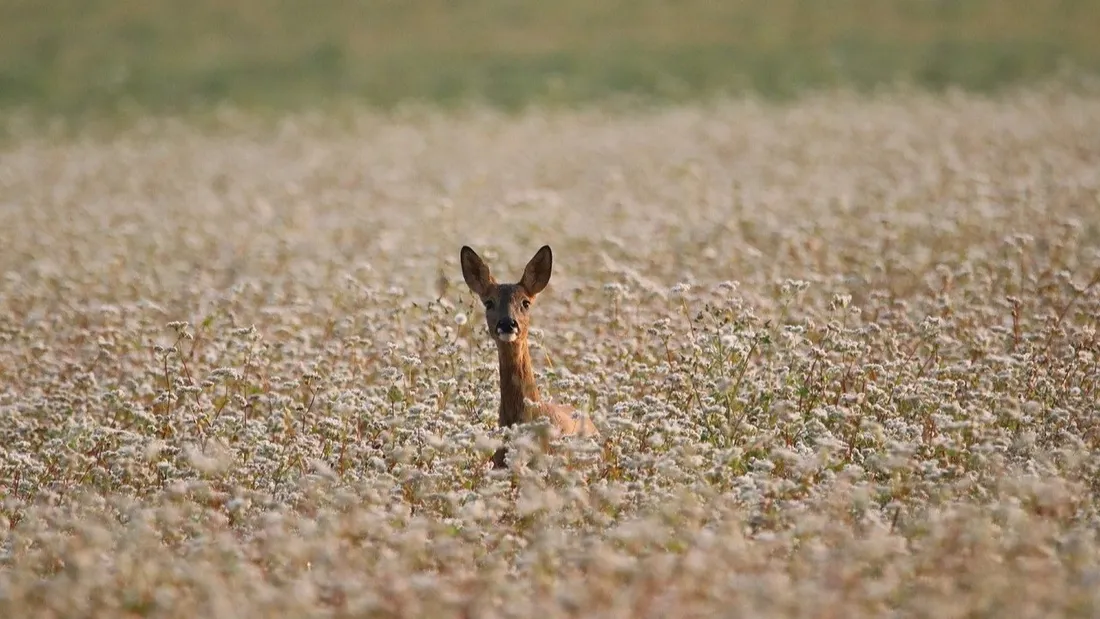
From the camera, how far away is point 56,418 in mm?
8695

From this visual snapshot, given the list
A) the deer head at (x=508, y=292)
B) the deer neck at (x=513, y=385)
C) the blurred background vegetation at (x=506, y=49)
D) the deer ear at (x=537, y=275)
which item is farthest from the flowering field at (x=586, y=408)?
the blurred background vegetation at (x=506, y=49)

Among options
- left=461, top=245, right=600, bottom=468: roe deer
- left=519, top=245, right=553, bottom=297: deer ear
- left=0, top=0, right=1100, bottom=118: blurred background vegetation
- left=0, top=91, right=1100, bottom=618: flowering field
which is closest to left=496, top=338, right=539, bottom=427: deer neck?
left=461, top=245, right=600, bottom=468: roe deer

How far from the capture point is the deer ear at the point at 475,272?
8.98 meters

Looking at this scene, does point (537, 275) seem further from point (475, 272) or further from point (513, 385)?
point (513, 385)

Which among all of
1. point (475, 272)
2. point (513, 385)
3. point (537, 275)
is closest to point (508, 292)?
point (537, 275)

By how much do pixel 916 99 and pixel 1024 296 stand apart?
18125 millimetres

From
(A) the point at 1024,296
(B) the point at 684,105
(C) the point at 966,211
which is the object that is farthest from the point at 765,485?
(B) the point at 684,105

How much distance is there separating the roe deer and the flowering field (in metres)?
0.27

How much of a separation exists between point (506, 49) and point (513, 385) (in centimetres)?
3025

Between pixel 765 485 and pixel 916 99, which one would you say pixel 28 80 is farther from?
pixel 765 485

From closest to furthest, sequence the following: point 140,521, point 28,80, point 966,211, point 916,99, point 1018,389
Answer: point 140,521 → point 1018,389 → point 966,211 → point 916,99 → point 28,80

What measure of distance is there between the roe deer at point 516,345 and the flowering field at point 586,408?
27cm

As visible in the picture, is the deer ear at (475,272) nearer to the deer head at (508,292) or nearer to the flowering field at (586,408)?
the deer head at (508,292)

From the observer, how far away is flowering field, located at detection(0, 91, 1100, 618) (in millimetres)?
5605
